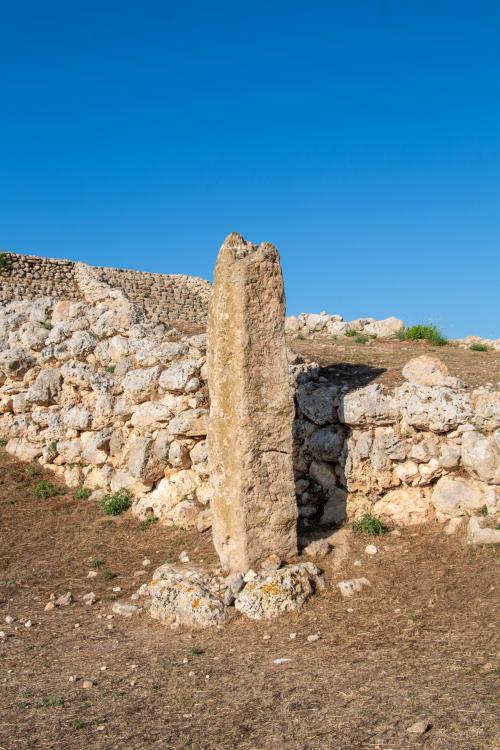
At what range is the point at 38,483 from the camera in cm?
1181

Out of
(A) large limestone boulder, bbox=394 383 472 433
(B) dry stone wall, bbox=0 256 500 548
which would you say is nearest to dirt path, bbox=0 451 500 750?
(B) dry stone wall, bbox=0 256 500 548

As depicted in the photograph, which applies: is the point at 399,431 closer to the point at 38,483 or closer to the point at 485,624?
the point at 485,624

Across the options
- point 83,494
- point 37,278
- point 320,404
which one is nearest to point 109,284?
point 37,278

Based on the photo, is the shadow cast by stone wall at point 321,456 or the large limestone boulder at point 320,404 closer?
the shadow cast by stone wall at point 321,456

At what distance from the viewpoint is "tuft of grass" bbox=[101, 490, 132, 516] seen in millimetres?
10445

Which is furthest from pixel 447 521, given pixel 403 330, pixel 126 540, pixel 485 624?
pixel 403 330

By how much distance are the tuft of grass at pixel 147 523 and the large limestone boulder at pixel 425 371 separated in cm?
433

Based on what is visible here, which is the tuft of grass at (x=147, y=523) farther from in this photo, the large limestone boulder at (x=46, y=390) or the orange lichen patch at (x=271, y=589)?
the large limestone boulder at (x=46, y=390)

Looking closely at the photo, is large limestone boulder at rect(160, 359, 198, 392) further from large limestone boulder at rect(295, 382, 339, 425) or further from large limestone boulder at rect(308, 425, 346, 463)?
large limestone boulder at rect(308, 425, 346, 463)

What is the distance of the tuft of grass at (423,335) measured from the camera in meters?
13.7

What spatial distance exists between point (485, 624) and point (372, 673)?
1.37 m

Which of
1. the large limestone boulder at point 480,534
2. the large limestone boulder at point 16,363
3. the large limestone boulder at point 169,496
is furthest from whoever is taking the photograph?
the large limestone boulder at point 16,363

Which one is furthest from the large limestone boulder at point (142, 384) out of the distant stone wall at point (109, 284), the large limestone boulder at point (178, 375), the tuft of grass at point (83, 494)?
the distant stone wall at point (109, 284)

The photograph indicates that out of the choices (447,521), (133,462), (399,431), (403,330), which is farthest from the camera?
(403,330)
